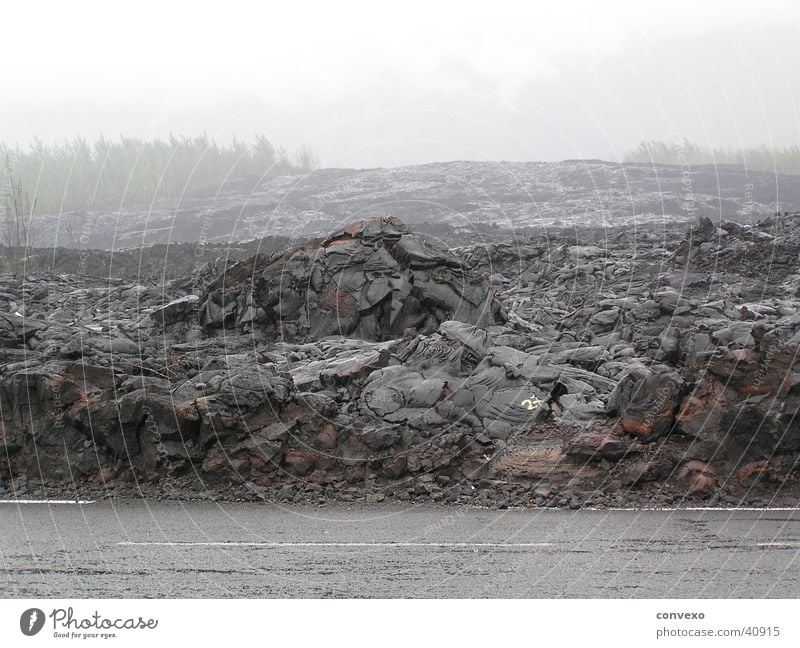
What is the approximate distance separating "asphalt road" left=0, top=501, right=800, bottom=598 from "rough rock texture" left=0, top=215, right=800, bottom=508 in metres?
0.83

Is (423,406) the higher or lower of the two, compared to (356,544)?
higher

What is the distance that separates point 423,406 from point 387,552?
4578 millimetres

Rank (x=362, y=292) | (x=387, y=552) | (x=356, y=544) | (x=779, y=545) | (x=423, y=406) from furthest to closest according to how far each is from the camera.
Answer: (x=362, y=292) < (x=423, y=406) < (x=356, y=544) < (x=387, y=552) < (x=779, y=545)

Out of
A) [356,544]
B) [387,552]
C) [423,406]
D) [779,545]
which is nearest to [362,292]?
[423,406]

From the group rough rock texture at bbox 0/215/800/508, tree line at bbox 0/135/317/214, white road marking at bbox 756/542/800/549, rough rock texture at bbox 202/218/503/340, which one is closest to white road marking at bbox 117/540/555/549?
rough rock texture at bbox 0/215/800/508

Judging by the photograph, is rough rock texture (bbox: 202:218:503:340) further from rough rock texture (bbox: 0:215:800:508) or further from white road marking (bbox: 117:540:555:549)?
white road marking (bbox: 117:540:555:549)

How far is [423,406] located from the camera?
13.1m

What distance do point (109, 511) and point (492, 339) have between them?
817cm

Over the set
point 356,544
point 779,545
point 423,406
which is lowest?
point 356,544

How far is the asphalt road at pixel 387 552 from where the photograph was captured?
7227 millimetres

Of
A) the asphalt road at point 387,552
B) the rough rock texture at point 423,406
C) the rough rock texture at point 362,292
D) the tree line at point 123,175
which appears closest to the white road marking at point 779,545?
the asphalt road at point 387,552

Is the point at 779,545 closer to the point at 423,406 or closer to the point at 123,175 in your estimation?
the point at 423,406

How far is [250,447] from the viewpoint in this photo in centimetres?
1212

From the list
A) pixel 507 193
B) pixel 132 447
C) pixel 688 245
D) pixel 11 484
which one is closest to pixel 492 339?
pixel 132 447
